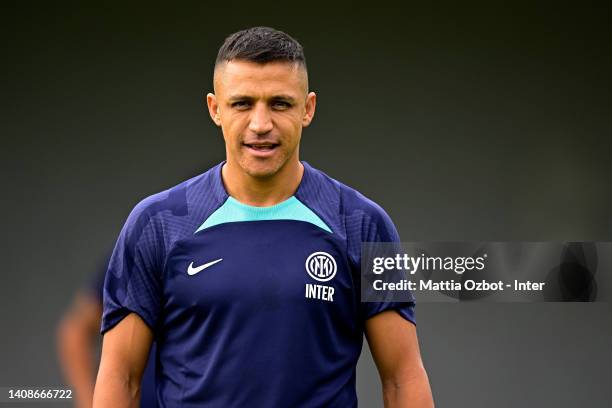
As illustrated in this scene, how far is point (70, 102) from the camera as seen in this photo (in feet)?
18.0

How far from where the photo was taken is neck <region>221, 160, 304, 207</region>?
2.54 meters

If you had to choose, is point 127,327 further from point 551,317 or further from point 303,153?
point 551,317

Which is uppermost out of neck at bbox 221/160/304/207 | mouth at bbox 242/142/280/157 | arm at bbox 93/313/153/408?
mouth at bbox 242/142/280/157

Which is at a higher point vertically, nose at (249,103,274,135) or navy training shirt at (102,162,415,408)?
nose at (249,103,274,135)

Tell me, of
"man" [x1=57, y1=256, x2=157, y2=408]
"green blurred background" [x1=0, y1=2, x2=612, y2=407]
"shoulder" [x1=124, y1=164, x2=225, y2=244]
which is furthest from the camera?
"green blurred background" [x1=0, y1=2, x2=612, y2=407]

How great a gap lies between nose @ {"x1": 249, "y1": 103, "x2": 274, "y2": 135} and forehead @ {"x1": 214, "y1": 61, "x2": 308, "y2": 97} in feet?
0.12

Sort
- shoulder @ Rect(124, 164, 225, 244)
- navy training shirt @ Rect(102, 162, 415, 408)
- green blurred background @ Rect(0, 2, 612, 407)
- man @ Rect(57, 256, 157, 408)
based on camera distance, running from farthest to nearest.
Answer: green blurred background @ Rect(0, 2, 612, 407), man @ Rect(57, 256, 157, 408), shoulder @ Rect(124, 164, 225, 244), navy training shirt @ Rect(102, 162, 415, 408)

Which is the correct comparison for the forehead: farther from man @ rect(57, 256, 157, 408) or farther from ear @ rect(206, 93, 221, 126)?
man @ rect(57, 256, 157, 408)

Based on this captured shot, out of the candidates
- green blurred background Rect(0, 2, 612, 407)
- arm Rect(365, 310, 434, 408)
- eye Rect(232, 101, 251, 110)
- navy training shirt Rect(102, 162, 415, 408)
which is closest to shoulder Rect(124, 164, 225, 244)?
navy training shirt Rect(102, 162, 415, 408)

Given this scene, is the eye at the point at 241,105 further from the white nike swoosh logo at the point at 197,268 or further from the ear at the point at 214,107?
the white nike swoosh logo at the point at 197,268

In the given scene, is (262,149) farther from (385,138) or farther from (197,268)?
(385,138)

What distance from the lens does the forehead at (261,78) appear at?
2.43 m

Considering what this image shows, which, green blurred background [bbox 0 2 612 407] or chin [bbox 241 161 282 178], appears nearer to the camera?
chin [bbox 241 161 282 178]

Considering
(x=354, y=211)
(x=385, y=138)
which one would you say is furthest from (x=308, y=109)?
(x=385, y=138)
